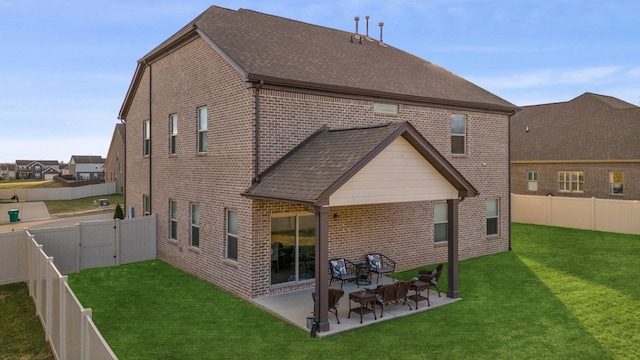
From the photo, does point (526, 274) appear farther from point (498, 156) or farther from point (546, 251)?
point (498, 156)

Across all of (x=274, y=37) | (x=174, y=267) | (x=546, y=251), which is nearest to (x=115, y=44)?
(x=274, y=37)

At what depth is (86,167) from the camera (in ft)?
375

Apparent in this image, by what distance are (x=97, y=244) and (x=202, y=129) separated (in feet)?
20.4

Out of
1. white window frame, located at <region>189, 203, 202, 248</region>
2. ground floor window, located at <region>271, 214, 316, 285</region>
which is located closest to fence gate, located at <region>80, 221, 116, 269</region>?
white window frame, located at <region>189, 203, 202, 248</region>

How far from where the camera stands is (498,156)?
18984 mm

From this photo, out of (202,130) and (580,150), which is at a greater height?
(580,150)

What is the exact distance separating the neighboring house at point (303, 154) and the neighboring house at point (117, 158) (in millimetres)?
38644

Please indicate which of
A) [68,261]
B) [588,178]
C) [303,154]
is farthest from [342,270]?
[588,178]

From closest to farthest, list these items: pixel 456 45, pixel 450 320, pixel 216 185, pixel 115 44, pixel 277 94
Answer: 1. pixel 450 320
2. pixel 277 94
3. pixel 216 185
4. pixel 115 44
5. pixel 456 45

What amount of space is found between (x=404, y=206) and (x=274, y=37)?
817 cm

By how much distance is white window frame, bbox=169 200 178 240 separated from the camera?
16984 mm

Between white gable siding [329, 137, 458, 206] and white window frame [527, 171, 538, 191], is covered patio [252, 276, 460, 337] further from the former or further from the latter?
white window frame [527, 171, 538, 191]

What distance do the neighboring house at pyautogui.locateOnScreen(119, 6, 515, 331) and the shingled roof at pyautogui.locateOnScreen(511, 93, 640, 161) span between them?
14864 millimetres

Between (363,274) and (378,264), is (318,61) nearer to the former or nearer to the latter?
(378,264)
